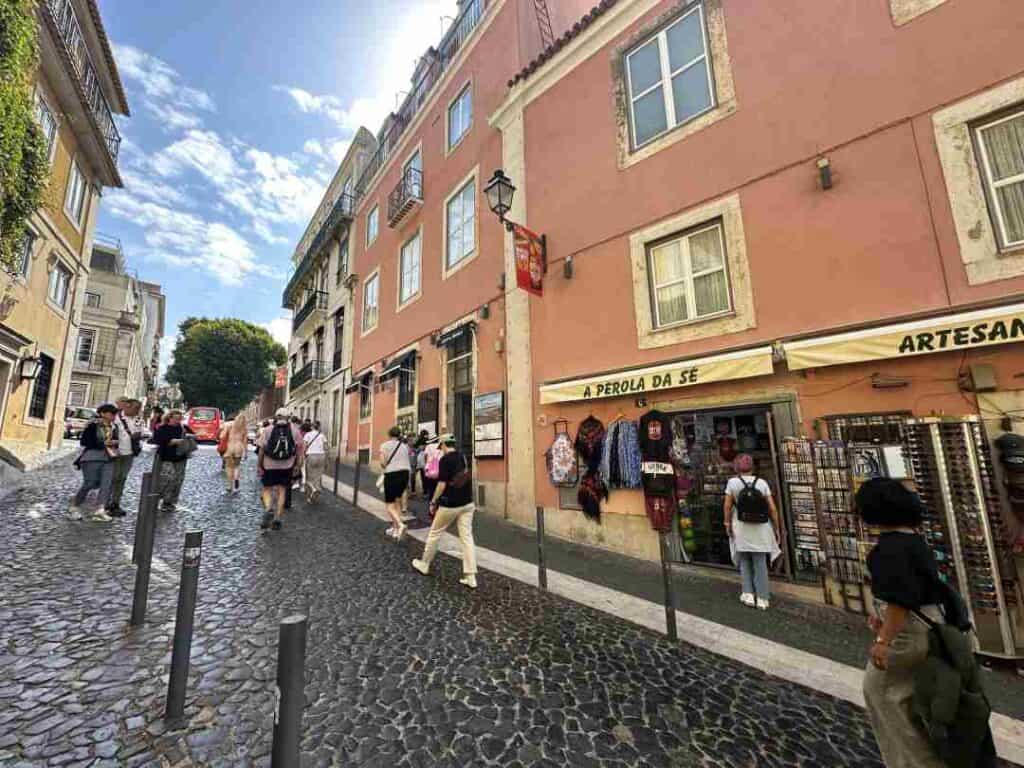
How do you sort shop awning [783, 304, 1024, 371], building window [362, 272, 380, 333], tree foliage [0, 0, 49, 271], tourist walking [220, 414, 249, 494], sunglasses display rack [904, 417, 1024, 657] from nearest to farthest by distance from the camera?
sunglasses display rack [904, 417, 1024, 657] → shop awning [783, 304, 1024, 371] → tree foliage [0, 0, 49, 271] → tourist walking [220, 414, 249, 494] → building window [362, 272, 380, 333]

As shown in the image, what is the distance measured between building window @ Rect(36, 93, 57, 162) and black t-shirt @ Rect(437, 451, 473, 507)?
14.0 metres

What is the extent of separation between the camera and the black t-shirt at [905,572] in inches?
82.4

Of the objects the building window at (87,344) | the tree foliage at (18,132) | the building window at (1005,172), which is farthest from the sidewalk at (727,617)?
the building window at (87,344)

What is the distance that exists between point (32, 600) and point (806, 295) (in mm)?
8853

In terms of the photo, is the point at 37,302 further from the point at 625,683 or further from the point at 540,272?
the point at 625,683

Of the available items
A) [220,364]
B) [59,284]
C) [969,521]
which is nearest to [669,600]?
[969,521]

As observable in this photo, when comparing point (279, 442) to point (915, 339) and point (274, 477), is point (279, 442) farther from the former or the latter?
point (915, 339)

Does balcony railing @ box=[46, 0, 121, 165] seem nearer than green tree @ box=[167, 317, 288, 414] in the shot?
Yes

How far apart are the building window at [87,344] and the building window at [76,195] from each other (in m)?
24.8

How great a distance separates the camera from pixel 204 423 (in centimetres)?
2330

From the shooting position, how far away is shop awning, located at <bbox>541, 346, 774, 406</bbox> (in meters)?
5.71

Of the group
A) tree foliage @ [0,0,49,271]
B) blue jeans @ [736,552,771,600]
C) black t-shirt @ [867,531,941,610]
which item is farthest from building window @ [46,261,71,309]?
black t-shirt @ [867,531,941,610]

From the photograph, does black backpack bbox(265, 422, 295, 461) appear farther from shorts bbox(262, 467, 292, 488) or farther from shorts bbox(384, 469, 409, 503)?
shorts bbox(384, 469, 409, 503)

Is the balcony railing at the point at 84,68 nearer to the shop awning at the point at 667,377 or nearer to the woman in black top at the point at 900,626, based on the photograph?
the shop awning at the point at 667,377
